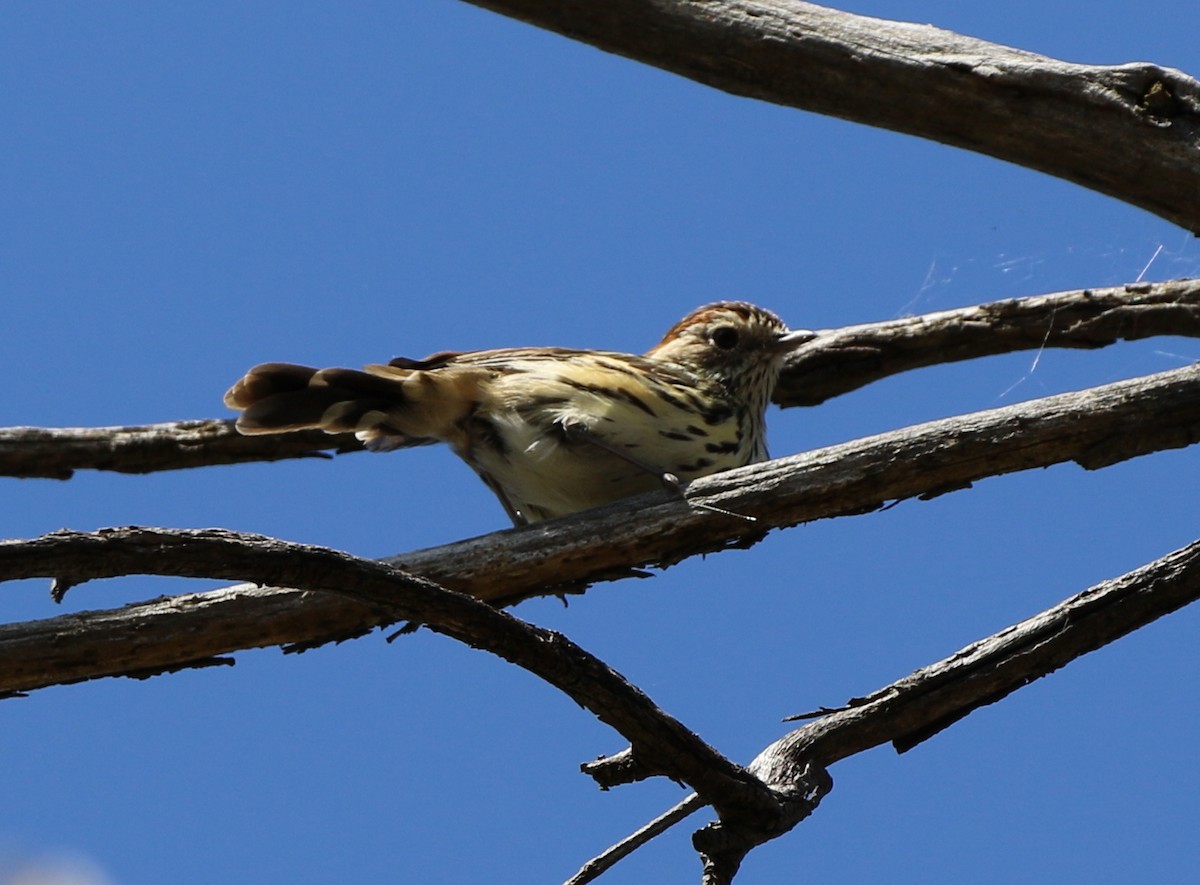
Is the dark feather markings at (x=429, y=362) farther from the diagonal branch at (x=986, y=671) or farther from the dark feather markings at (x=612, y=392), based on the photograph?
the diagonal branch at (x=986, y=671)

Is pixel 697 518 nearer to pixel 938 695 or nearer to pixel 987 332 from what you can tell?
pixel 938 695

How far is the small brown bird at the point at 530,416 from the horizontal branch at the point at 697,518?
563 mm

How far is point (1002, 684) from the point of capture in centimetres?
438

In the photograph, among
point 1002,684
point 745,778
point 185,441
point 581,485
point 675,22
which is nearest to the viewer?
point 745,778

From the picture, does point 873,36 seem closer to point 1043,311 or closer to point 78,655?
point 1043,311

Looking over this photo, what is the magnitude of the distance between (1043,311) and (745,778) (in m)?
3.27

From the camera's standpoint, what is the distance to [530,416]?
5387 mm

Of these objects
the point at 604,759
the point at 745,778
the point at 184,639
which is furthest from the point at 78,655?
the point at 745,778

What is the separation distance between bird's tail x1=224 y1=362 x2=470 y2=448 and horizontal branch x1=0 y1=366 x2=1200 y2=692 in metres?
1.14

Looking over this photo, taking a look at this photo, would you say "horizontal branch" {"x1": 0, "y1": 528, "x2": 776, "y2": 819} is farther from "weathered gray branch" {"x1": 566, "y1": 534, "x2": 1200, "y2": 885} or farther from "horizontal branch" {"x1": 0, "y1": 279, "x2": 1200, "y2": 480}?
"horizontal branch" {"x1": 0, "y1": 279, "x2": 1200, "y2": 480}

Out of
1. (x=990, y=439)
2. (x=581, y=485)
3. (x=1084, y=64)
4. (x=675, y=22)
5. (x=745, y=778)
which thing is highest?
(x=675, y=22)

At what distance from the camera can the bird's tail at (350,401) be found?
207 inches

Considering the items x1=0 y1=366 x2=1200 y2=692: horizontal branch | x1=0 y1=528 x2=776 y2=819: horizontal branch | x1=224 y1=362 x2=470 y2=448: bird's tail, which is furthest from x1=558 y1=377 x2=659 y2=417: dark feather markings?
x1=0 y1=528 x2=776 y2=819: horizontal branch

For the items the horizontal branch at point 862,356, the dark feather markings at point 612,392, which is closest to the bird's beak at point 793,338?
the horizontal branch at point 862,356
